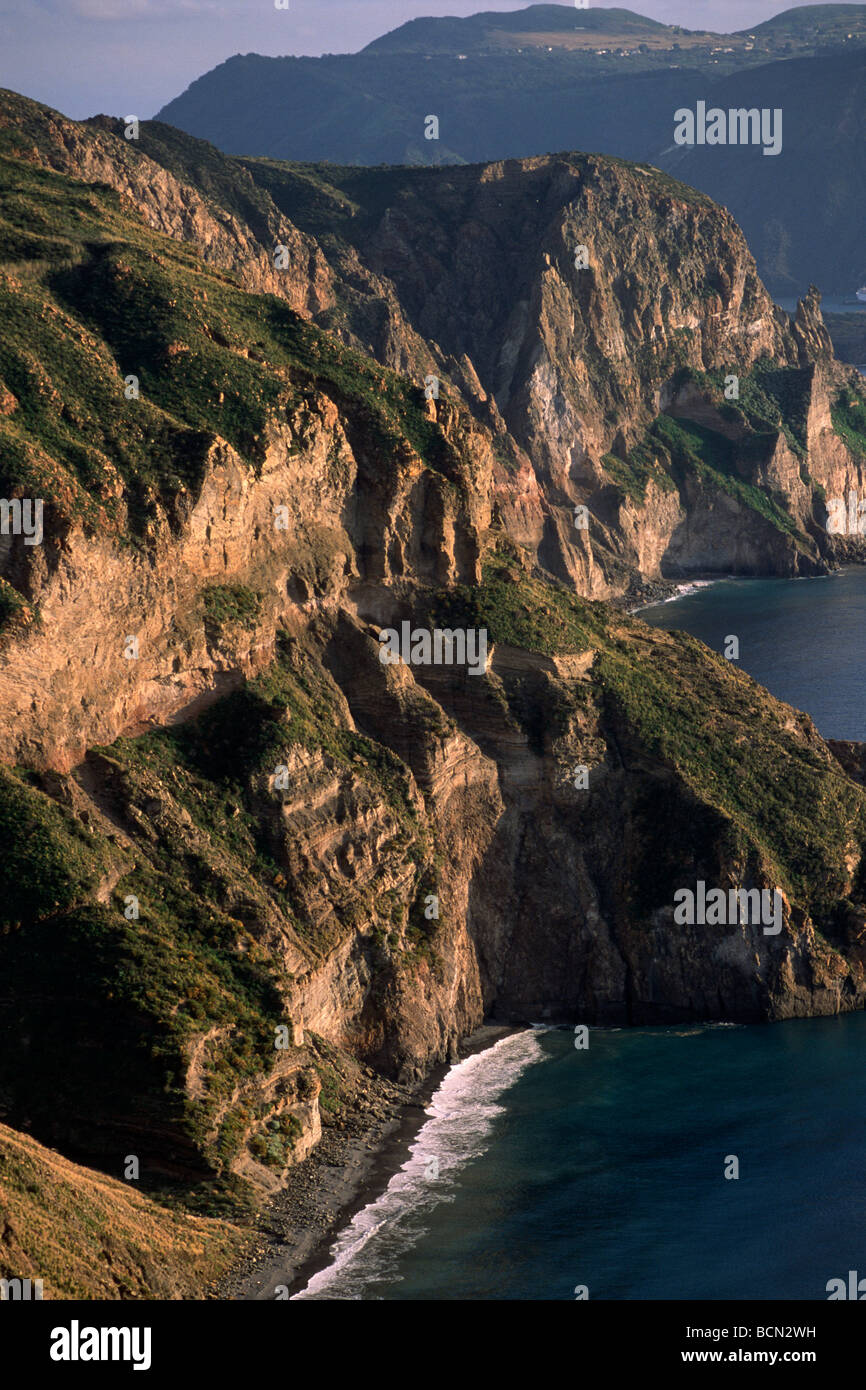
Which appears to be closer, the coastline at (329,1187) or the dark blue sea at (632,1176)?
the coastline at (329,1187)

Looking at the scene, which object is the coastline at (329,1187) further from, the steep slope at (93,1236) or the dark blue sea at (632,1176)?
the steep slope at (93,1236)

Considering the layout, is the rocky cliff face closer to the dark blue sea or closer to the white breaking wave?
the white breaking wave

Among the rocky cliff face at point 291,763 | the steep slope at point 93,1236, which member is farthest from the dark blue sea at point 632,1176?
the steep slope at point 93,1236

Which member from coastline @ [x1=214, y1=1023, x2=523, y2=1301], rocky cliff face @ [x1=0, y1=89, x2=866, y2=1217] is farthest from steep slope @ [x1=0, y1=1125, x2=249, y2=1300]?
rocky cliff face @ [x1=0, y1=89, x2=866, y2=1217]

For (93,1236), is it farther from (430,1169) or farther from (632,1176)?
(632,1176)

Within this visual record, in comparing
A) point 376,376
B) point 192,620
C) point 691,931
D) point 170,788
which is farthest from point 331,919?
point 376,376

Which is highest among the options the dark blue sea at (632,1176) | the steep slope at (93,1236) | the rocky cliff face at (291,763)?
the rocky cliff face at (291,763)
